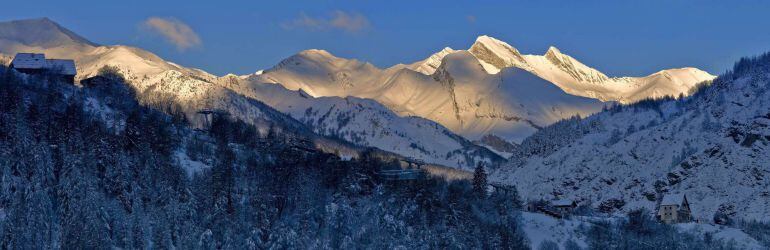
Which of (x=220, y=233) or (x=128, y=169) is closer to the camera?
(x=220, y=233)

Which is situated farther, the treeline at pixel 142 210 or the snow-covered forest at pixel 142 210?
the snow-covered forest at pixel 142 210

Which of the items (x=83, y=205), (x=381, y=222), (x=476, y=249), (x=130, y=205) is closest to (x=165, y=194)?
(x=130, y=205)

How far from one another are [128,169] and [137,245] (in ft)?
94.5

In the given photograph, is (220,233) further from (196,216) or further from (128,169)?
(128,169)

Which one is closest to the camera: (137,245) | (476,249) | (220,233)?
(137,245)

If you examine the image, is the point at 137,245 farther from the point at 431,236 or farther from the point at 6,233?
the point at 431,236

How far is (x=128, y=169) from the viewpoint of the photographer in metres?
193

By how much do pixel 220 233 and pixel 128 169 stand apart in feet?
75.0

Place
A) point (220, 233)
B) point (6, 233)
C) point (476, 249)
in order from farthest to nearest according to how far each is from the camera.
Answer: point (476, 249) → point (220, 233) → point (6, 233)

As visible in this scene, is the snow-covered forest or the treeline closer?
the treeline

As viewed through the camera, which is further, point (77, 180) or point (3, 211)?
point (77, 180)

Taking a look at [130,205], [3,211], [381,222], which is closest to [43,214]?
[3,211]

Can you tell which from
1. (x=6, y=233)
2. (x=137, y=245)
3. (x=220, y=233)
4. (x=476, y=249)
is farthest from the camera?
(x=476, y=249)

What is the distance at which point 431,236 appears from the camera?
631 ft
